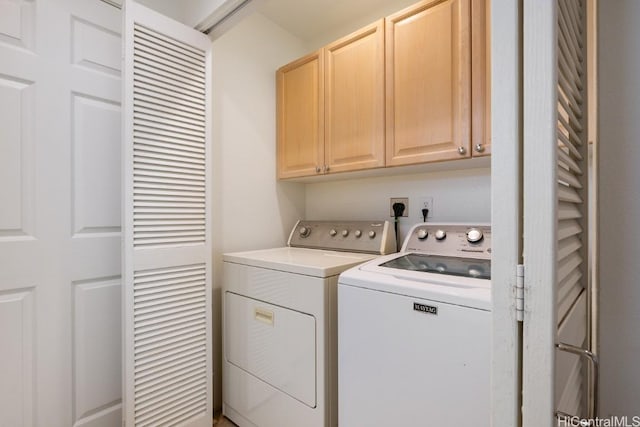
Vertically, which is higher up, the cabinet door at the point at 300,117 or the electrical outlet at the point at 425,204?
the cabinet door at the point at 300,117

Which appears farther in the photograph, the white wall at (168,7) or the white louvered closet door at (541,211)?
the white wall at (168,7)

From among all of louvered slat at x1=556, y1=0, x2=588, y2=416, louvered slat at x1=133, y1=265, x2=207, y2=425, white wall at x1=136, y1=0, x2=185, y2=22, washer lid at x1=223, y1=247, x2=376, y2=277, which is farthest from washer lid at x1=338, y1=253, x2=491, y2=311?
white wall at x1=136, y1=0, x2=185, y2=22

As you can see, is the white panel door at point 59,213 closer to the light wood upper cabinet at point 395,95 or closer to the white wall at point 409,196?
the light wood upper cabinet at point 395,95

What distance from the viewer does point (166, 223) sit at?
1.46m

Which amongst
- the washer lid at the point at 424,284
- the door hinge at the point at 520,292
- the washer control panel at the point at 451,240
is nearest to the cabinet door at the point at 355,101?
the washer control panel at the point at 451,240

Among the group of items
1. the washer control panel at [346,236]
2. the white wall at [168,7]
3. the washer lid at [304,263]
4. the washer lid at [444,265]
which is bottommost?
the washer lid at [304,263]

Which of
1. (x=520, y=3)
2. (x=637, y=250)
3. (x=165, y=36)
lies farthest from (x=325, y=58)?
(x=637, y=250)

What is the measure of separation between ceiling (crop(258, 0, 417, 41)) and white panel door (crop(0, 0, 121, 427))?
1.06 meters

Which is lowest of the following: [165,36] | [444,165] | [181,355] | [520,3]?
[181,355]

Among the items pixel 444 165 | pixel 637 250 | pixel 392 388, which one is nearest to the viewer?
pixel 637 250

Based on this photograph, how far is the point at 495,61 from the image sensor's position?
1.84 feet

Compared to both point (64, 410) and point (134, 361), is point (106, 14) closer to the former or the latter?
point (134, 361)

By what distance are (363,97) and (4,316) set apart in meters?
1.96

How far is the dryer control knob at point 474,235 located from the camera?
4.77ft
